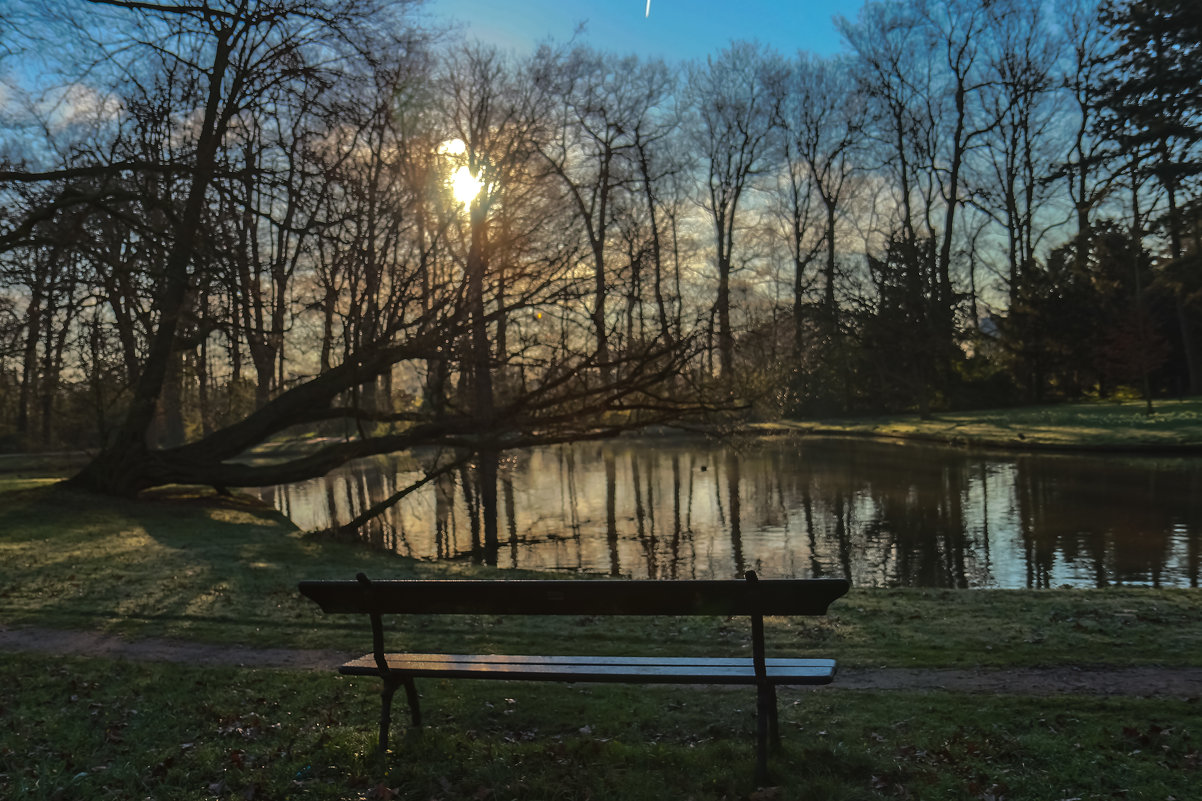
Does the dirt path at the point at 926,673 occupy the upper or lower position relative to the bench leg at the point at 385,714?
lower

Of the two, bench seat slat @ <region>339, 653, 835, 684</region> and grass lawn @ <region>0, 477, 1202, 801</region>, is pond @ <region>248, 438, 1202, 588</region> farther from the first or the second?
bench seat slat @ <region>339, 653, 835, 684</region>

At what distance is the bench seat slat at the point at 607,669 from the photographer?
13.6ft

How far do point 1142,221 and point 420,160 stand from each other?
2601cm

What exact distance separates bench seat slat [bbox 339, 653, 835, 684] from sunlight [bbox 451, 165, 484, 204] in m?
17.8

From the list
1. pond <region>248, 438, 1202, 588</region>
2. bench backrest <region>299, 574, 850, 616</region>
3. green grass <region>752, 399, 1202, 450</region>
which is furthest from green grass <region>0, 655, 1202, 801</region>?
green grass <region>752, 399, 1202, 450</region>

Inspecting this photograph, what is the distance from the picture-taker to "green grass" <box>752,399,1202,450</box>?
2250cm

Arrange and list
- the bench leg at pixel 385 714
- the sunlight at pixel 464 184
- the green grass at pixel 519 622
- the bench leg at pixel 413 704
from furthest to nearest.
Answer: the sunlight at pixel 464 184, the green grass at pixel 519 622, the bench leg at pixel 413 704, the bench leg at pixel 385 714

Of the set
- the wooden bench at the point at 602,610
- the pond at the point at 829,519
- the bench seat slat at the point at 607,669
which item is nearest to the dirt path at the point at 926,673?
the bench seat slat at the point at 607,669

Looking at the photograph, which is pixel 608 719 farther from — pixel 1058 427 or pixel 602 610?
pixel 1058 427

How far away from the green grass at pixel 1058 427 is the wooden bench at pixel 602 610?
1545 centimetres

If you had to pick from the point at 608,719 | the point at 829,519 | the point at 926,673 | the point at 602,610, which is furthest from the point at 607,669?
the point at 829,519

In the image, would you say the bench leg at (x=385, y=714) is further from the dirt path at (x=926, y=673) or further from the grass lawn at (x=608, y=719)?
the dirt path at (x=926, y=673)

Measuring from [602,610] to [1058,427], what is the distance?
27.0m

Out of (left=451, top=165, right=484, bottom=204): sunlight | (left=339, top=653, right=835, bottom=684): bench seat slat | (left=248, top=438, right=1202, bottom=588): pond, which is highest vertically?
(left=451, top=165, right=484, bottom=204): sunlight
